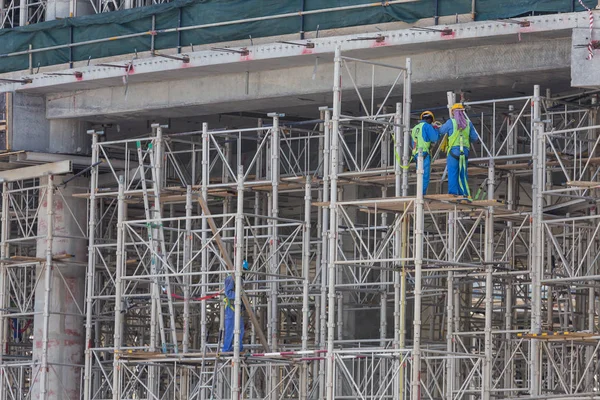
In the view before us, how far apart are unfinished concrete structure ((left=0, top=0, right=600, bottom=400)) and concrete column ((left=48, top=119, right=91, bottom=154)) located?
0.21ft

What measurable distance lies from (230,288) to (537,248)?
7.54 m

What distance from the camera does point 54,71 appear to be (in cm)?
4422

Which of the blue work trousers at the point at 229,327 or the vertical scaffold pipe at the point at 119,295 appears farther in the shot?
the vertical scaffold pipe at the point at 119,295

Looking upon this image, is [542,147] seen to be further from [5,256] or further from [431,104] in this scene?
[5,256]

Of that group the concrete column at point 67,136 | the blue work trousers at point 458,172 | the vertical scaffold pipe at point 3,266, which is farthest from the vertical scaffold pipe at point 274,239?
the vertical scaffold pipe at point 3,266

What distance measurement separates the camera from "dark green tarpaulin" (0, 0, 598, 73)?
36.6 metres

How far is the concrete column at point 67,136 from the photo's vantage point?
4528cm

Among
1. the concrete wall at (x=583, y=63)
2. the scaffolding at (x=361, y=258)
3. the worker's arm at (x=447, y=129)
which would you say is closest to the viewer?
the concrete wall at (x=583, y=63)

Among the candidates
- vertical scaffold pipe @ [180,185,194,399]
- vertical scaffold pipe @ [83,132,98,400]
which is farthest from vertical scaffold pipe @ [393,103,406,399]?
vertical scaffold pipe @ [83,132,98,400]

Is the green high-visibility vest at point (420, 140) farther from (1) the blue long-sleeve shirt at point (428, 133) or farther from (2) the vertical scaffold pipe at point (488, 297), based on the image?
(2) the vertical scaffold pipe at point (488, 297)

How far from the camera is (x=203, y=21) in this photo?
136 feet

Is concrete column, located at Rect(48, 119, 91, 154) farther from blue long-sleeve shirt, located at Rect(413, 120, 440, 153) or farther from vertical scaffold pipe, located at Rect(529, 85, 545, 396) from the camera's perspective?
vertical scaffold pipe, located at Rect(529, 85, 545, 396)

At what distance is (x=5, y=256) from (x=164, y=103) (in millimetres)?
7217

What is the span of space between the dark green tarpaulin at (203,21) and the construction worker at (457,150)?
9.10ft
